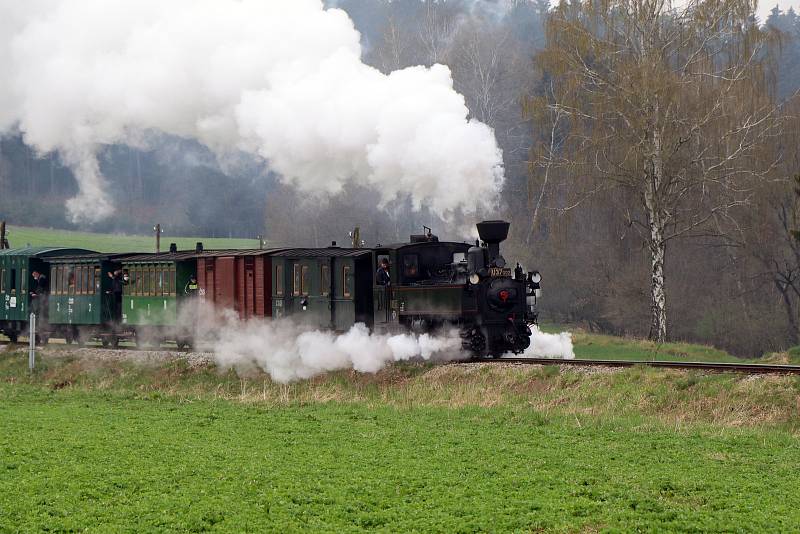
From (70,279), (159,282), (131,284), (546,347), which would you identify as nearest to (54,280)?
(70,279)

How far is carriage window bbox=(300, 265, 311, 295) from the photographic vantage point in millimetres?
26250

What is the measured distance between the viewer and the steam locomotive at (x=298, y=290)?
76.5ft

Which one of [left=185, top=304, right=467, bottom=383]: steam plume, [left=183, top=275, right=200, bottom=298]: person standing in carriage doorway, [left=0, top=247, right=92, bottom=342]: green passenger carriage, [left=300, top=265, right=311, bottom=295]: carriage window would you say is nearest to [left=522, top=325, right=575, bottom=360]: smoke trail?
[left=185, top=304, right=467, bottom=383]: steam plume

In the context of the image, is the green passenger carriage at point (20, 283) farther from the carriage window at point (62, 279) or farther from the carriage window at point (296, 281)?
the carriage window at point (296, 281)

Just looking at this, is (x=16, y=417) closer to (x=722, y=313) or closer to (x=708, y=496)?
(x=708, y=496)

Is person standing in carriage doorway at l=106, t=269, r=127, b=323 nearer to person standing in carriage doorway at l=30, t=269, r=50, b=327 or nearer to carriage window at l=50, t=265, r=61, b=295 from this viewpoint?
carriage window at l=50, t=265, r=61, b=295

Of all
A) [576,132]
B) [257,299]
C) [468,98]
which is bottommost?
[257,299]

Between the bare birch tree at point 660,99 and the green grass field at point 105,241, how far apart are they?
48546 millimetres

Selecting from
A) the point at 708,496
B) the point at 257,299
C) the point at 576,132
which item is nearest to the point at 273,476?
the point at 708,496

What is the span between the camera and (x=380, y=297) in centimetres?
2438

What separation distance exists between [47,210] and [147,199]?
999cm

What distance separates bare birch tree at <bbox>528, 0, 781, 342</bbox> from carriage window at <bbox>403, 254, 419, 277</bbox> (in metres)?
15.0

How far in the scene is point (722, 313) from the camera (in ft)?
139

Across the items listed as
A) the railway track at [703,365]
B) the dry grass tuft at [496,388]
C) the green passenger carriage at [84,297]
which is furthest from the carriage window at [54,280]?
the railway track at [703,365]
